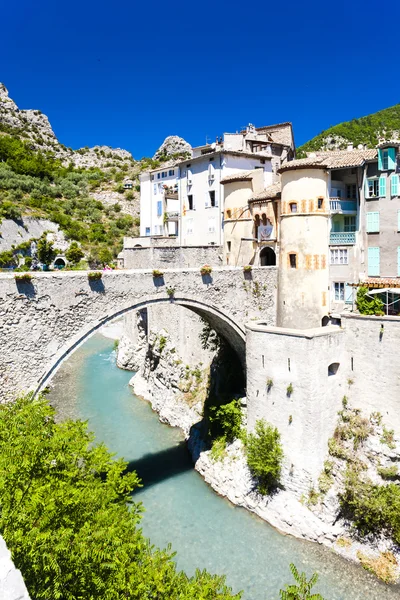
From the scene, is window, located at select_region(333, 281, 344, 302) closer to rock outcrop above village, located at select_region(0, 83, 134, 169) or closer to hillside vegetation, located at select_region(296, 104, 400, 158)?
hillside vegetation, located at select_region(296, 104, 400, 158)

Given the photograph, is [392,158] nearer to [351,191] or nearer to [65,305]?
[351,191]

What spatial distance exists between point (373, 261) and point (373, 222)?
6.24ft

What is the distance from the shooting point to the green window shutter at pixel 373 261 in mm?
20000

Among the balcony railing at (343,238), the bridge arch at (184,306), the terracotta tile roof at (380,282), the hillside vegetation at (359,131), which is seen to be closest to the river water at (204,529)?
the bridge arch at (184,306)

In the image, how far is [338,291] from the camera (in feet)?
67.7

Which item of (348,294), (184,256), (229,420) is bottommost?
(229,420)

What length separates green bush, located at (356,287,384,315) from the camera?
1748 cm

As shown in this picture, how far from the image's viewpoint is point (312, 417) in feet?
55.0

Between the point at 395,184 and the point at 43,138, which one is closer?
the point at 395,184

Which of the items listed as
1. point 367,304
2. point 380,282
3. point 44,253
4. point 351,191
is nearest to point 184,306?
point 367,304

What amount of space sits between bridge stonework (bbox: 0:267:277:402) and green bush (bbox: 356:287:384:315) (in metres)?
6.14

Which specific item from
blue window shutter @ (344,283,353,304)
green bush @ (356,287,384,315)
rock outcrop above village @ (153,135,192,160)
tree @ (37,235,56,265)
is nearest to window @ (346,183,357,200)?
blue window shutter @ (344,283,353,304)

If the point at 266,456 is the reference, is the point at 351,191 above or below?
above

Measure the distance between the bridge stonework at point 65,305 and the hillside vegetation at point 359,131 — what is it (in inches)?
2027
